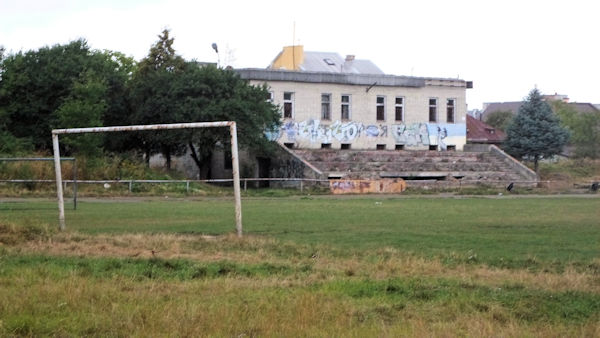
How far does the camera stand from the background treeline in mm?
48594

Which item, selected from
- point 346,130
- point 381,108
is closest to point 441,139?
point 381,108

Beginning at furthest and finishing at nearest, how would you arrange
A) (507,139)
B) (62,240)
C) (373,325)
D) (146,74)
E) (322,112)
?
(507,139)
(322,112)
(146,74)
(62,240)
(373,325)

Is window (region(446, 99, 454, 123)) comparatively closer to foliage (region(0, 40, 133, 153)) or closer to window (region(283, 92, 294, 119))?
window (region(283, 92, 294, 119))

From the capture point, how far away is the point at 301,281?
1143 centimetres

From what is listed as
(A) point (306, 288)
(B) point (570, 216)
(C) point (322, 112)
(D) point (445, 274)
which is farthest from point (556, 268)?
(C) point (322, 112)

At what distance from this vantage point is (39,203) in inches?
1297

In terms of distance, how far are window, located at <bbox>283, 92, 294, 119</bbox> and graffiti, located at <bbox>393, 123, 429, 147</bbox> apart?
31.1ft

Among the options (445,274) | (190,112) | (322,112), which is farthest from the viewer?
(322,112)

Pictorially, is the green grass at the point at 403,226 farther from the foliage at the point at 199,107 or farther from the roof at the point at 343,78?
the roof at the point at 343,78

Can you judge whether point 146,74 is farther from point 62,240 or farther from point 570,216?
point 62,240

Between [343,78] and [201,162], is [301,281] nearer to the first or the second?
[201,162]

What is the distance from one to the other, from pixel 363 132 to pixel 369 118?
125 centimetres

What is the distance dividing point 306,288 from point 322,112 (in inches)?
2060

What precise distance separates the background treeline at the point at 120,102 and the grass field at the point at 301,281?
2809cm
